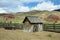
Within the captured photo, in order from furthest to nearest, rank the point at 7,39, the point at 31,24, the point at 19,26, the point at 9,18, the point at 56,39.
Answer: the point at 9,18
the point at 19,26
the point at 31,24
the point at 56,39
the point at 7,39

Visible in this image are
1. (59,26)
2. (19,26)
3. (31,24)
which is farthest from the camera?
(19,26)

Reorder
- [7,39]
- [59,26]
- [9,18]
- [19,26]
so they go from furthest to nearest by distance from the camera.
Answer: [9,18], [19,26], [59,26], [7,39]

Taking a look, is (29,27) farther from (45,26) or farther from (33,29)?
(45,26)

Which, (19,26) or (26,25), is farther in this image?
(19,26)

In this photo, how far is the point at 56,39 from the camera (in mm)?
22141

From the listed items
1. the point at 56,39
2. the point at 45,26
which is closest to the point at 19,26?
the point at 45,26

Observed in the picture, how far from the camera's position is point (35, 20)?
35250 mm

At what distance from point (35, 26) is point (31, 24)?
3.04 feet

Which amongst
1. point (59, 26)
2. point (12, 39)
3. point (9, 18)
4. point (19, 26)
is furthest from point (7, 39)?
point (9, 18)

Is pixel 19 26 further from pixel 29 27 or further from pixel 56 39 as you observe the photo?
pixel 56 39

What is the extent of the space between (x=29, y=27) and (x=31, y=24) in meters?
0.70

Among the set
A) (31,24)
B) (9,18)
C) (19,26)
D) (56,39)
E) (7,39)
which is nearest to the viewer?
(7,39)

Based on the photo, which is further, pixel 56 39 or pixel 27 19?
pixel 27 19

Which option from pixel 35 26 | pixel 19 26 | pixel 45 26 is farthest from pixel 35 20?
pixel 19 26
